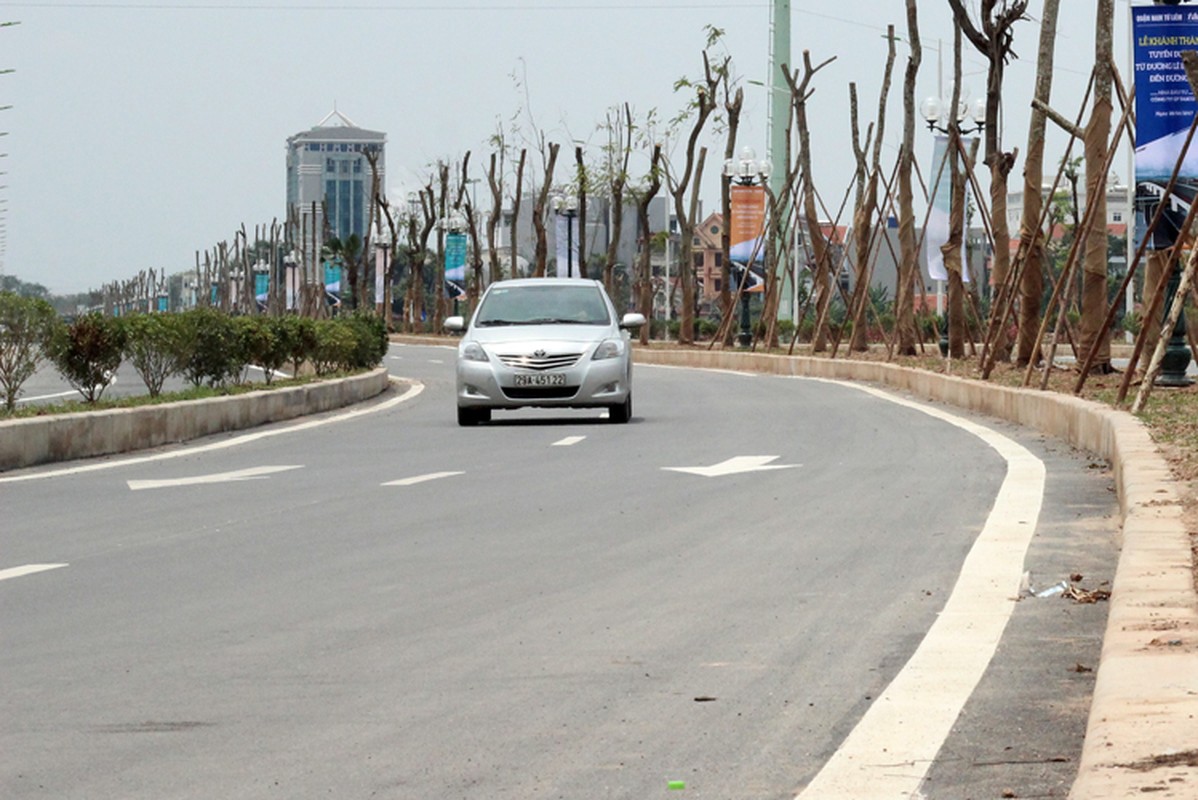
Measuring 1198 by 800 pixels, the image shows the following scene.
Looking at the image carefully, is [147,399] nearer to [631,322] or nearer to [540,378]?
[540,378]

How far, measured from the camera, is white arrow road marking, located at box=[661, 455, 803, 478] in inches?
596

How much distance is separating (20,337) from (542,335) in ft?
18.5

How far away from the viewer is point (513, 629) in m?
7.74

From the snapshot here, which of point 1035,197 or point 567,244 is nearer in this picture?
point 1035,197

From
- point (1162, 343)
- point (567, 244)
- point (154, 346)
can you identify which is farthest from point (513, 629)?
point (567, 244)

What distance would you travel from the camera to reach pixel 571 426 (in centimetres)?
2233

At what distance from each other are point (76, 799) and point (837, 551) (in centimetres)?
557

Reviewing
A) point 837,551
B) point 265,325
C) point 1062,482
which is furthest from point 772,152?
point 837,551

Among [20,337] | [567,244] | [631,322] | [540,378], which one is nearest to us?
[20,337]

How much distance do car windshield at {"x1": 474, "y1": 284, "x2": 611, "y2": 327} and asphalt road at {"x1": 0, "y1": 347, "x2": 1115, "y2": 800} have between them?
27.9ft

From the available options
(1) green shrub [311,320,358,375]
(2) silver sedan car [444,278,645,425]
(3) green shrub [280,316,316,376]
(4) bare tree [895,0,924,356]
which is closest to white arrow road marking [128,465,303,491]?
(2) silver sedan car [444,278,645,425]

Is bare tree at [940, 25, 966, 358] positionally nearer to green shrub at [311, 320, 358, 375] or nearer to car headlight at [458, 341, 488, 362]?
green shrub at [311, 320, 358, 375]

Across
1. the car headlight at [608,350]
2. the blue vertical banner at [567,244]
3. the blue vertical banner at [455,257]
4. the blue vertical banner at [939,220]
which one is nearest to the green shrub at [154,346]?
the car headlight at [608,350]

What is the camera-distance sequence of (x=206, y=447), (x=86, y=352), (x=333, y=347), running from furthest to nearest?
(x=333, y=347), (x=86, y=352), (x=206, y=447)
